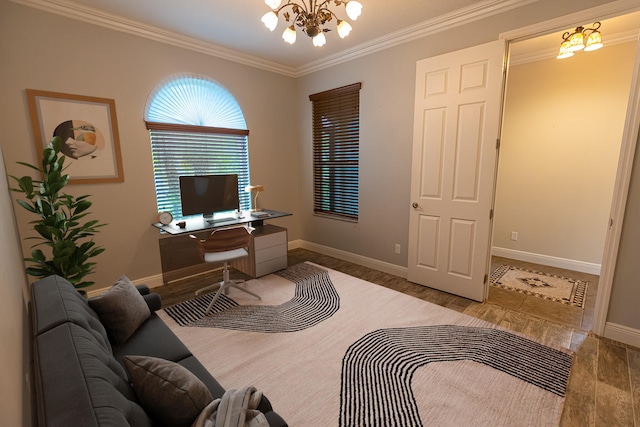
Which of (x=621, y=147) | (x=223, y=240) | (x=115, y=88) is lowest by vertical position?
(x=223, y=240)

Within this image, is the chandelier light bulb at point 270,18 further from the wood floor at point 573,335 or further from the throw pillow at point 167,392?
the wood floor at point 573,335

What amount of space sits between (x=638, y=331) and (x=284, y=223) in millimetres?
3973

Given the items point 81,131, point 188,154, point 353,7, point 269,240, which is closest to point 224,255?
point 269,240

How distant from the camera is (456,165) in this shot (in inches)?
115

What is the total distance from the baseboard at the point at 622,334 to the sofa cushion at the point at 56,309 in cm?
346

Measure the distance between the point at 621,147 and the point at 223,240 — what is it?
3339 millimetres

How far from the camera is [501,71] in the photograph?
254 cm

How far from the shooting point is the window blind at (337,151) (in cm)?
389

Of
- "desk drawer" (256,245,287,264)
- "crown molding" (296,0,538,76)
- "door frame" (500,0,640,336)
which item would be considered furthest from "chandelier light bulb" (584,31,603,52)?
"desk drawer" (256,245,287,264)

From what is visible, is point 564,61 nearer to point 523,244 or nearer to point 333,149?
point 523,244

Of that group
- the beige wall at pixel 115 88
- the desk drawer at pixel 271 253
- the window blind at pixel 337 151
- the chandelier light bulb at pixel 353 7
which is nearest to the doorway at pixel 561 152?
the window blind at pixel 337 151

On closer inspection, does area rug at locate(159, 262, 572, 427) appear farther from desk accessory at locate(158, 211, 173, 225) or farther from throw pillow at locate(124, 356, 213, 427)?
desk accessory at locate(158, 211, 173, 225)

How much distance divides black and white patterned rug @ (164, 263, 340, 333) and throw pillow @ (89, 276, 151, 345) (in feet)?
2.88

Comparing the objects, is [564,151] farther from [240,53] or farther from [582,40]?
[240,53]
